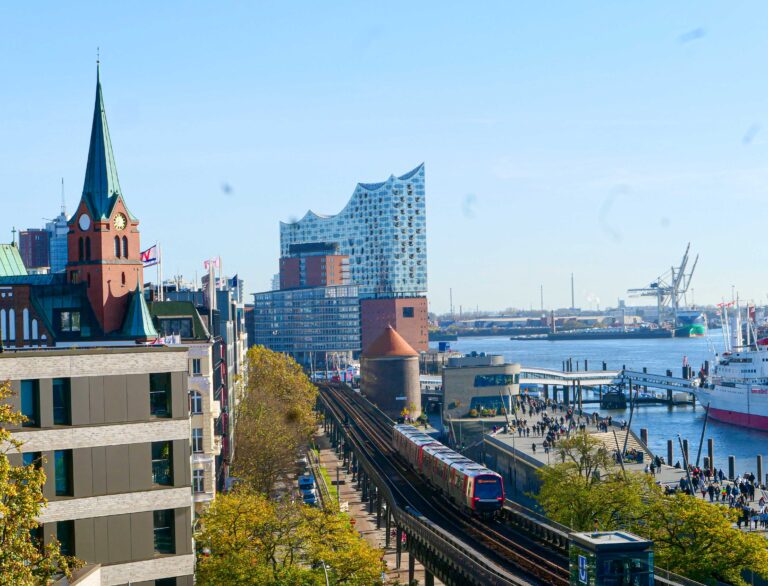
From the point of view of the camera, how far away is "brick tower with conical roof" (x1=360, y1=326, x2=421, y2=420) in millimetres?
151875

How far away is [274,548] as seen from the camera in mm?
44281

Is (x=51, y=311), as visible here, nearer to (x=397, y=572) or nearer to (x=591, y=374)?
(x=397, y=572)

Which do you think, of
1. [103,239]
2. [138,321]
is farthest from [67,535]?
[103,239]

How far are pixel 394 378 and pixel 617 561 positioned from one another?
384ft

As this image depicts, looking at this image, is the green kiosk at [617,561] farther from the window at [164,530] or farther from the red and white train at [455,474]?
the red and white train at [455,474]

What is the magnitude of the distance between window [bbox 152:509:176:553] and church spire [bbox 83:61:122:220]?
2904 cm

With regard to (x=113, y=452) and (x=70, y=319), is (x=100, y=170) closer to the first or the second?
(x=70, y=319)

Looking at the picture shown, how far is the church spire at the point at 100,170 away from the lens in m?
60.8

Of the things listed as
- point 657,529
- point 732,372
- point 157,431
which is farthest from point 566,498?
point 732,372

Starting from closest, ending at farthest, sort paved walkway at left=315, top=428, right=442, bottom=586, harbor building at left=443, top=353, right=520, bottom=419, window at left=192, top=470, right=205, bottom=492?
window at left=192, top=470, right=205, bottom=492, paved walkway at left=315, top=428, right=442, bottom=586, harbor building at left=443, top=353, right=520, bottom=419

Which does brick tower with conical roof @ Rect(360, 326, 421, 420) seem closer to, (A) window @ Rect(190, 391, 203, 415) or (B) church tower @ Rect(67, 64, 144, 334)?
(A) window @ Rect(190, 391, 203, 415)

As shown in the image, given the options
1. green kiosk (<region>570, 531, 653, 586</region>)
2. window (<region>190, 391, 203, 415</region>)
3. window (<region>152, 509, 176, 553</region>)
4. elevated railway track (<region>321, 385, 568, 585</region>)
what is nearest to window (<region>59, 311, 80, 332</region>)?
window (<region>190, 391, 203, 415</region>)

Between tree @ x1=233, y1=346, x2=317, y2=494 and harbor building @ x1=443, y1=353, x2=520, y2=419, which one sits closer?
tree @ x1=233, y1=346, x2=317, y2=494

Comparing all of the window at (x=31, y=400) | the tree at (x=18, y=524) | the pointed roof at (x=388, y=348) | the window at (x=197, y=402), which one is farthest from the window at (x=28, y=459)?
the pointed roof at (x=388, y=348)
